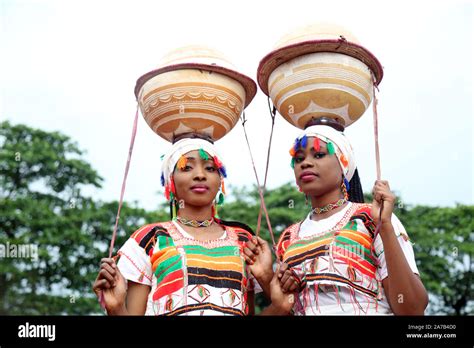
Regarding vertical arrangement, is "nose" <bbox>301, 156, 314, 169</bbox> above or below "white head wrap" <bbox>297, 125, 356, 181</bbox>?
below

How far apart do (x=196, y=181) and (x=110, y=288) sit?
3.16 ft

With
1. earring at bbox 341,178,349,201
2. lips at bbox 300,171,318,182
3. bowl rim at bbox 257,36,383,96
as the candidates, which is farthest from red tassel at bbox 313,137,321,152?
bowl rim at bbox 257,36,383,96

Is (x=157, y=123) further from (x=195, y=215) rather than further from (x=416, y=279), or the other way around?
(x=416, y=279)

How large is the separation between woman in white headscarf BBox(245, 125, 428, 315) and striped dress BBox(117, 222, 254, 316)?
187mm

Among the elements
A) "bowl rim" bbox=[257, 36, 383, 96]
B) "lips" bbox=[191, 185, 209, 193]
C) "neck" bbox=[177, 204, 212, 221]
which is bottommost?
"neck" bbox=[177, 204, 212, 221]

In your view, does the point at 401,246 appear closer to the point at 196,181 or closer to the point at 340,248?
the point at 340,248

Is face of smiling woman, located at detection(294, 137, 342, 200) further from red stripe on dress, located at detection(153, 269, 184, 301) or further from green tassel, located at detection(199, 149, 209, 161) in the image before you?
red stripe on dress, located at detection(153, 269, 184, 301)

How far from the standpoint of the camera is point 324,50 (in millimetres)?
4605

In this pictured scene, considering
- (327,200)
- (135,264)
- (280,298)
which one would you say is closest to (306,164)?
(327,200)

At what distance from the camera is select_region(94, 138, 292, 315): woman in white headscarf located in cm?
419

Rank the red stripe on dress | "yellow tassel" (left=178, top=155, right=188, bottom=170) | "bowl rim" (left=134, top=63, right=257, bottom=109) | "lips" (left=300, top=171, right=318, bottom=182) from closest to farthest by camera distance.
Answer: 1. the red stripe on dress
2. "lips" (left=300, top=171, right=318, bottom=182)
3. "yellow tassel" (left=178, top=155, right=188, bottom=170)
4. "bowl rim" (left=134, top=63, right=257, bottom=109)

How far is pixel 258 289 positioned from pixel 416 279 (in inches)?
45.1
